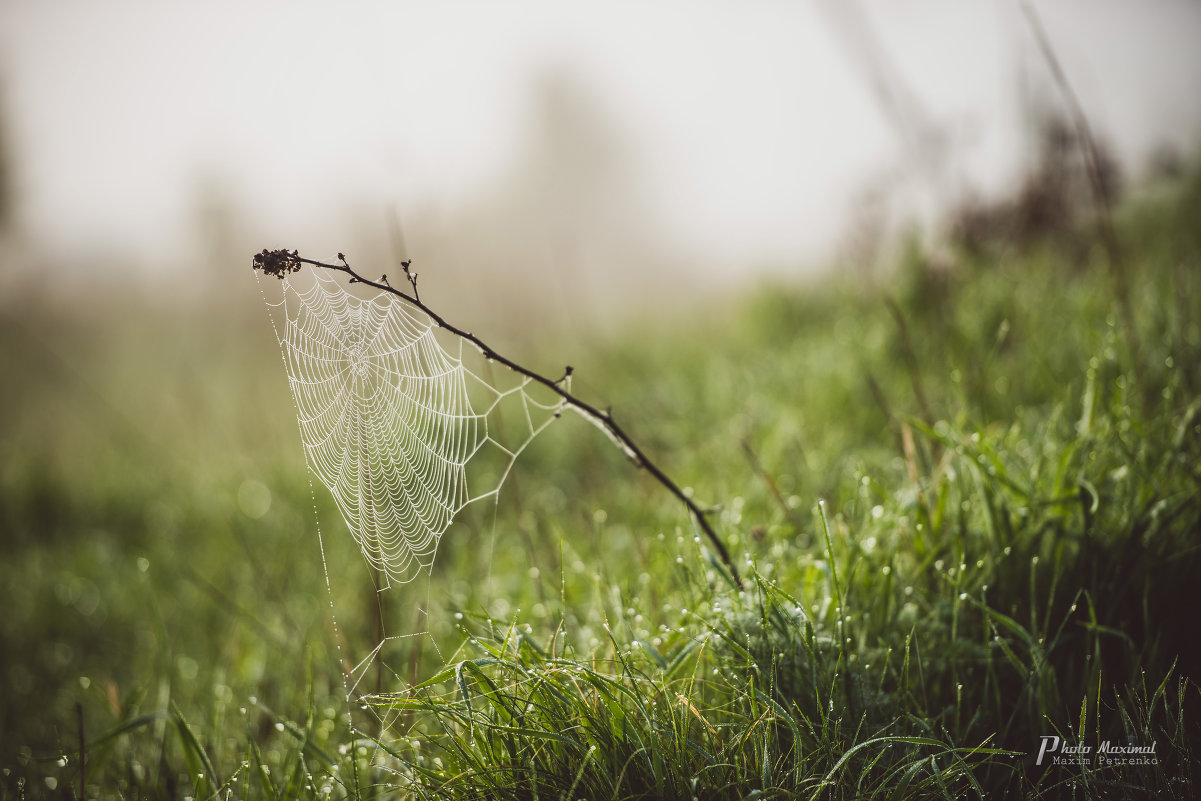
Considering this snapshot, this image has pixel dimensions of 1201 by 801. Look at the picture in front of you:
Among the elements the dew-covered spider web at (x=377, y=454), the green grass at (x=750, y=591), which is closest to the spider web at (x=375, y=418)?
the dew-covered spider web at (x=377, y=454)

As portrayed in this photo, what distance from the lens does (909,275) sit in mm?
3611

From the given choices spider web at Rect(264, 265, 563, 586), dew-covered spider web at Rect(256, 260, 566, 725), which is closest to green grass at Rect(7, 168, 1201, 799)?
dew-covered spider web at Rect(256, 260, 566, 725)

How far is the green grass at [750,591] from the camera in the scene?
48.9 inches

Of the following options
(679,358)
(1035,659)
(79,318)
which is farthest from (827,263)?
(79,318)

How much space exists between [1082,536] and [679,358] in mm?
3276

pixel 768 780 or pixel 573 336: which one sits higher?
pixel 573 336

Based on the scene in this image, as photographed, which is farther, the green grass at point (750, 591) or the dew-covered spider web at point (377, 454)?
the dew-covered spider web at point (377, 454)

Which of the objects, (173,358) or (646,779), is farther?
(173,358)

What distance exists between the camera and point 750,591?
4.86ft

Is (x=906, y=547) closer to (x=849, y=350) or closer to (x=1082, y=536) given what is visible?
(x=1082, y=536)

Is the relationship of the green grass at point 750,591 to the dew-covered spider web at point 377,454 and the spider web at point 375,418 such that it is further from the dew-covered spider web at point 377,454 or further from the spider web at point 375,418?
the spider web at point 375,418

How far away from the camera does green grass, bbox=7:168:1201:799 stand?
124 cm

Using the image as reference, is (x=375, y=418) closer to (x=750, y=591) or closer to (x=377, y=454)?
(x=377, y=454)

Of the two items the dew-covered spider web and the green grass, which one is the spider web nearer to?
the dew-covered spider web
